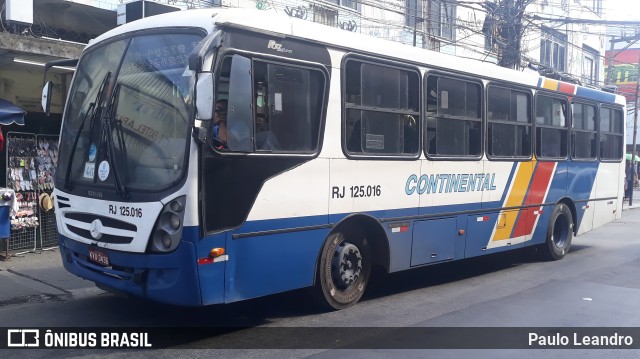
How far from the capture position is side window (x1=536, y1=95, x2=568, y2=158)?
10922 millimetres

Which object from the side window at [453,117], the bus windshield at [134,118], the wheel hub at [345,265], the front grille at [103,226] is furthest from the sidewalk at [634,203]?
the front grille at [103,226]

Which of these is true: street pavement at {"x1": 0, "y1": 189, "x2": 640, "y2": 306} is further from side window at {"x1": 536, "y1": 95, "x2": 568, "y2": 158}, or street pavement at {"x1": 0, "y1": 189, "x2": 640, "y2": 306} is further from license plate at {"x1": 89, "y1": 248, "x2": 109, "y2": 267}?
side window at {"x1": 536, "y1": 95, "x2": 568, "y2": 158}

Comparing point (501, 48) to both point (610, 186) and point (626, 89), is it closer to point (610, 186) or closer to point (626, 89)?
point (610, 186)

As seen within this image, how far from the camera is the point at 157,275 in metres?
5.90

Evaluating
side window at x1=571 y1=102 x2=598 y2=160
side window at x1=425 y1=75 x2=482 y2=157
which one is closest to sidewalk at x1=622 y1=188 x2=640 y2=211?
side window at x1=571 y1=102 x2=598 y2=160

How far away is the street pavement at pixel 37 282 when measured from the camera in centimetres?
807

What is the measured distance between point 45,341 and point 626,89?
47330 millimetres

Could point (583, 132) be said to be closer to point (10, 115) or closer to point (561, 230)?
point (561, 230)

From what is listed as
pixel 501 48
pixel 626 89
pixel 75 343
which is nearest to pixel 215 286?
pixel 75 343

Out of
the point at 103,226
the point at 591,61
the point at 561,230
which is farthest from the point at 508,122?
the point at 591,61

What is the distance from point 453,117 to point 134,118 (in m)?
4.63

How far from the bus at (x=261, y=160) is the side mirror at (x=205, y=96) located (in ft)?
→ 0.04

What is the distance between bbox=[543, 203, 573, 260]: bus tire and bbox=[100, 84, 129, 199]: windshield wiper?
8046 mm

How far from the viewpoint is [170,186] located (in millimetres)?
5770
